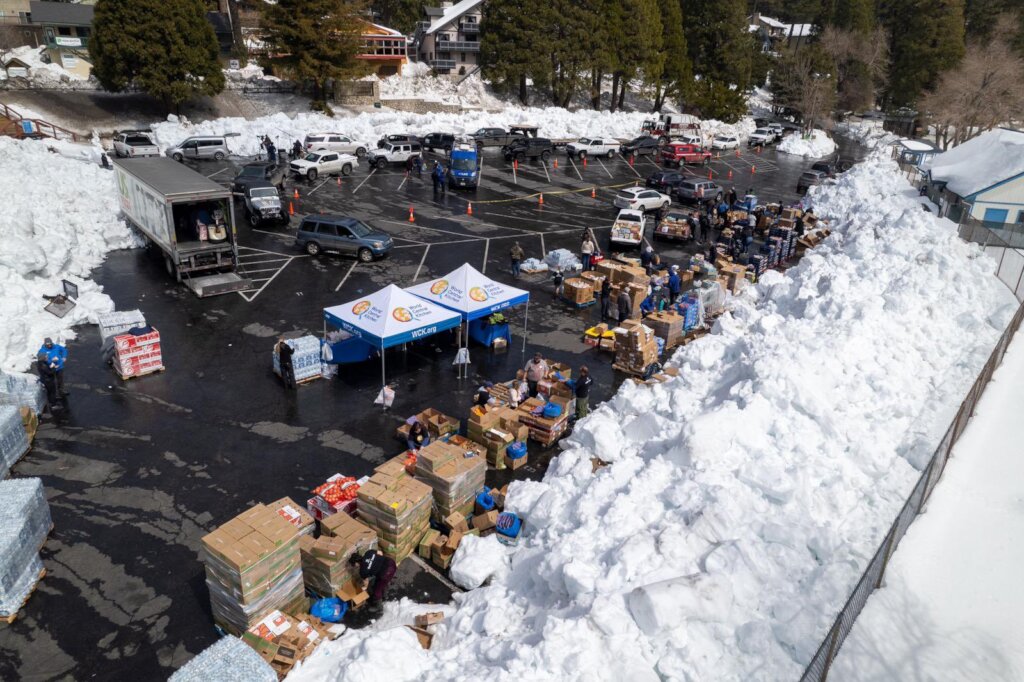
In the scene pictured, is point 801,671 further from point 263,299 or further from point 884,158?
point 884,158

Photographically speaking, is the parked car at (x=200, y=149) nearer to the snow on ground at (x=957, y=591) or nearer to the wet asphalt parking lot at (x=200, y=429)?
the wet asphalt parking lot at (x=200, y=429)

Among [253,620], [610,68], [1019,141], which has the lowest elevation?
[253,620]

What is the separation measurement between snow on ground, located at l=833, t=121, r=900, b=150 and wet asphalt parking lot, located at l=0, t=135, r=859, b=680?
51.6 metres

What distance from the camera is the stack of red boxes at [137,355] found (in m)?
16.0

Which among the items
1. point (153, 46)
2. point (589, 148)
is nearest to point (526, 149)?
point (589, 148)

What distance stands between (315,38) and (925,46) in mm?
63988

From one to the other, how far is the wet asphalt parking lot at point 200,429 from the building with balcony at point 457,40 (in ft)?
169

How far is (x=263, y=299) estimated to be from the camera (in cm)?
2134

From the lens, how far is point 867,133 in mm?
74000

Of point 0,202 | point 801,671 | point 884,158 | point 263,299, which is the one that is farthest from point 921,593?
point 884,158

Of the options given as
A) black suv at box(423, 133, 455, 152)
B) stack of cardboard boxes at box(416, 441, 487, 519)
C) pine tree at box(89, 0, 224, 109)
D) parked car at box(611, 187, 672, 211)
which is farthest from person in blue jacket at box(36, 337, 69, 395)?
pine tree at box(89, 0, 224, 109)

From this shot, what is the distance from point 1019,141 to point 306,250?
35698 millimetres

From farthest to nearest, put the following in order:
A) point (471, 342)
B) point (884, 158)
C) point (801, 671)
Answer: point (884, 158) → point (471, 342) → point (801, 671)

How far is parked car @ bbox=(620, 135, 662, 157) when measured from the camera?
52.5 meters
